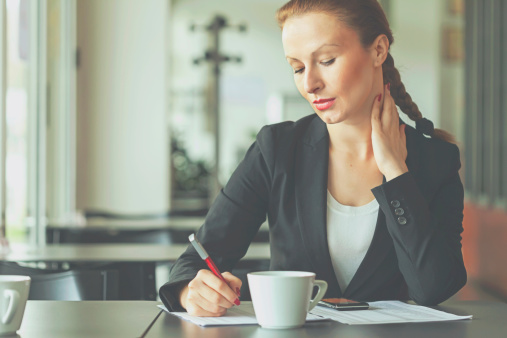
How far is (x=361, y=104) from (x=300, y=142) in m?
0.19

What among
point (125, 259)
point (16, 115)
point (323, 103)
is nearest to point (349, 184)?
point (323, 103)

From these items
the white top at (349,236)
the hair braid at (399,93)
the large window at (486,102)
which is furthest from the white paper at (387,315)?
the large window at (486,102)

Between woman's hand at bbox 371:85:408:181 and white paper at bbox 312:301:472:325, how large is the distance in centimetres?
27

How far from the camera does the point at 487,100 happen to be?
21.9ft

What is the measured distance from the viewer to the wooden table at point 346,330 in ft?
3.71

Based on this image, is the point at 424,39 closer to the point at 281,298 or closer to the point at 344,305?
the point at 344,305

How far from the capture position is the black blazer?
4.87ft

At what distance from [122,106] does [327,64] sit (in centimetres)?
481

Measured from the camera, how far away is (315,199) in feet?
5.36

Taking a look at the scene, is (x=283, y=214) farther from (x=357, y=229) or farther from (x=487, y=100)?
(x=487, y=100)

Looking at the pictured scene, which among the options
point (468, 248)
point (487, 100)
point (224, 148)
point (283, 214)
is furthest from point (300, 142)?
point (224, 148)

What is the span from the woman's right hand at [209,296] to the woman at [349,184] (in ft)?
0.37

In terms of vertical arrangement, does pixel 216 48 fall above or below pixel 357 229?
above

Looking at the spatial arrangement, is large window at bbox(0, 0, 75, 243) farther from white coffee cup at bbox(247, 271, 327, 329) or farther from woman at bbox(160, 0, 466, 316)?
white coffee cup at bbox(247, 271, 327, 329)
